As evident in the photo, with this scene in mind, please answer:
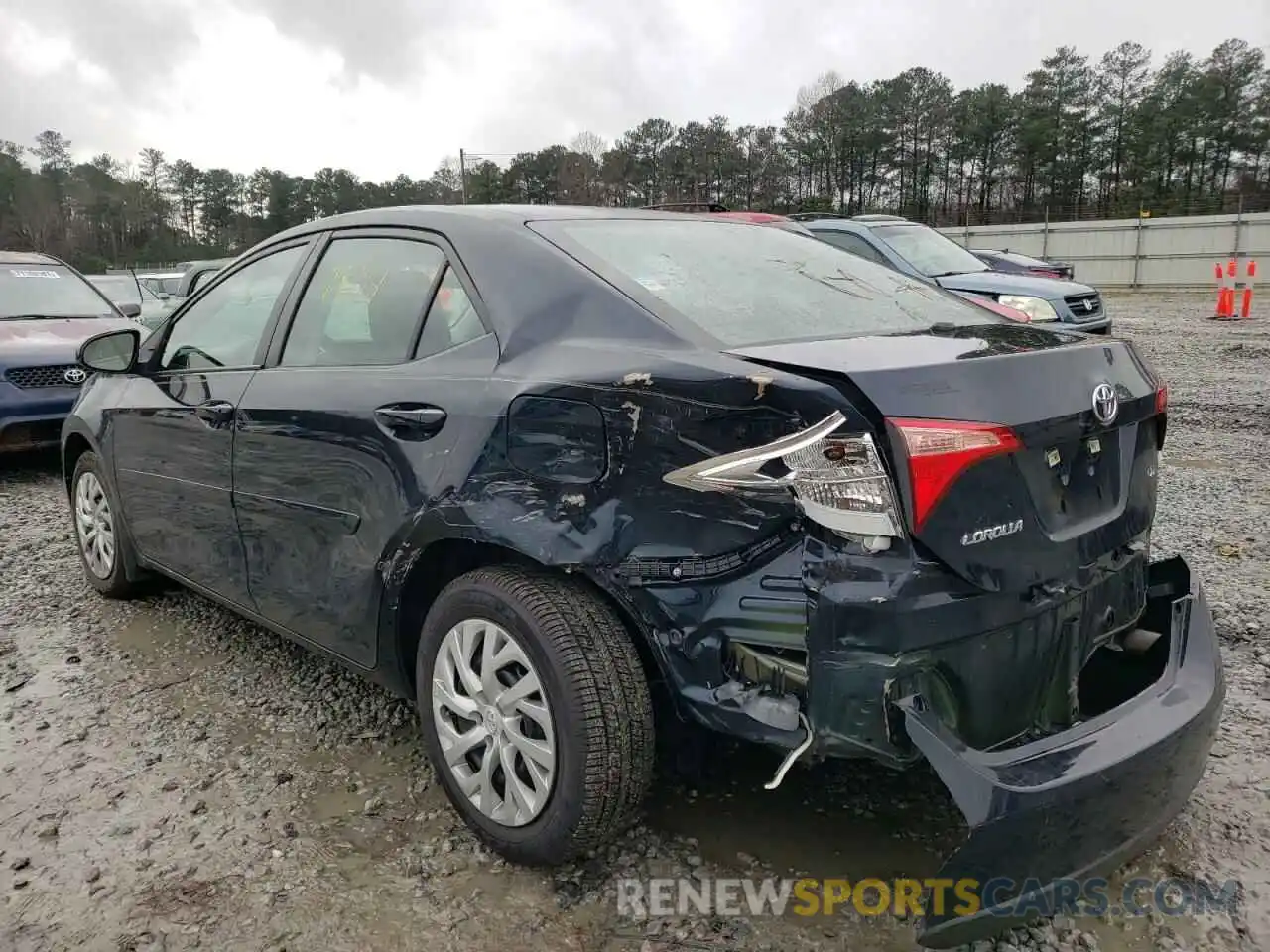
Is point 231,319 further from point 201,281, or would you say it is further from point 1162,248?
point 1162,248

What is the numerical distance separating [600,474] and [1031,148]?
6169cm

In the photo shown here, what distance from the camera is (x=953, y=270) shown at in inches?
400

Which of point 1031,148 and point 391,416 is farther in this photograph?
point 1031,148

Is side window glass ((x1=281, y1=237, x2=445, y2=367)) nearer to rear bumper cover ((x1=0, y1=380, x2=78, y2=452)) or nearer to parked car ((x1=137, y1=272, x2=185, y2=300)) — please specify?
rear bumper cover ((x1=0, y1=380, x2=78, y2=452))

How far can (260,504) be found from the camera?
297cm

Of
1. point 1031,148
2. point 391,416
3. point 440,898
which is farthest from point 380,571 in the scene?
point 1031,148

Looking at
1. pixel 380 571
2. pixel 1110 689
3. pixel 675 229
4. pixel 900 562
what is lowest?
pixel 1110 689

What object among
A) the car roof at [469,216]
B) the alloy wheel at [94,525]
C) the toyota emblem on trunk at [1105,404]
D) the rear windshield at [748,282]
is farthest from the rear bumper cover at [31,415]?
the toyota emblem on trunk at [1105,404]

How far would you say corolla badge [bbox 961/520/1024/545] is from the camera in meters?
1.82

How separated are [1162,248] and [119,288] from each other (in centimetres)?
2766

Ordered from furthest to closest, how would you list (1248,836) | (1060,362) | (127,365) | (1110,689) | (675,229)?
(127,365) → (675,229) → (1248,836) → (1110,689) → (1060,362)

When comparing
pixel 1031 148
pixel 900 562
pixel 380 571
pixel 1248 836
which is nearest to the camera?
pixel 900 562

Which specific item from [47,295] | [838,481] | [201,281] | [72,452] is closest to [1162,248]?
[201,281]

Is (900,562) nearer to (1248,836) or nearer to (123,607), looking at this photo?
(1248,836)
